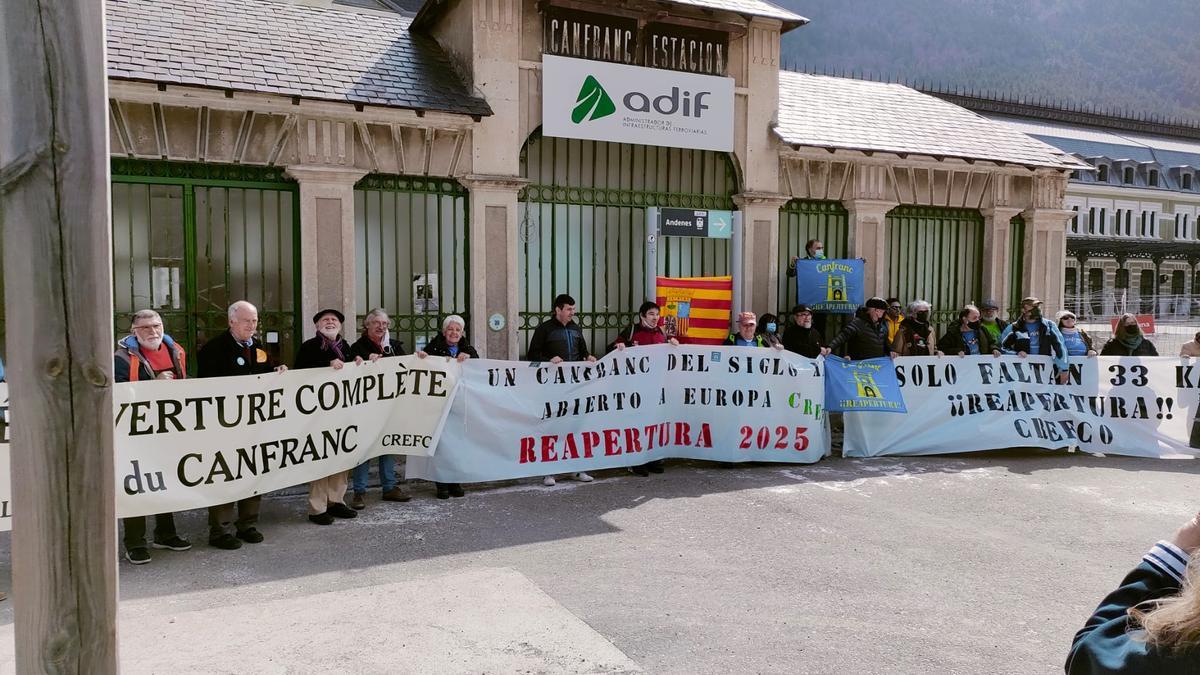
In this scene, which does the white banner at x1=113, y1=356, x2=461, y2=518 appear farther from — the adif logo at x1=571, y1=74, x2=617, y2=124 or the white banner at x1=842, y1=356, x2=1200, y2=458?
the white banner at x1=842, y1=356, x2=1200, y2=458

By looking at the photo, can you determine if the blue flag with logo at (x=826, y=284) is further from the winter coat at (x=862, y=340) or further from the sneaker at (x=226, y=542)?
the sneaker at (x=226, y=542)

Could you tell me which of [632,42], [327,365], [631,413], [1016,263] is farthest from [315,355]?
[1016,263]

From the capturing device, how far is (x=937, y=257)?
1306 cm

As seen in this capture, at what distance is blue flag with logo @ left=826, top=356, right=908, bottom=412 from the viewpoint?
386 inches

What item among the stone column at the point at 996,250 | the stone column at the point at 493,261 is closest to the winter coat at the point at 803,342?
the stone column at the point at 493,261

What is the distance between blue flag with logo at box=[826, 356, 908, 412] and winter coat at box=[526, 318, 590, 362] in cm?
293

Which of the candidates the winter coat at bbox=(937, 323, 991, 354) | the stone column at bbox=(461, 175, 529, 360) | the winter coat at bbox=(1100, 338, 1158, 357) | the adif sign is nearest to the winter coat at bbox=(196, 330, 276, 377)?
the stone column at bbox=(461, 175, 529, 360)

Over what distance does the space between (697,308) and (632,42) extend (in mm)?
3425

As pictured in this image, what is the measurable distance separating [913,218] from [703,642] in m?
9.84

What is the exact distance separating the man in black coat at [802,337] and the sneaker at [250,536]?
613 cm

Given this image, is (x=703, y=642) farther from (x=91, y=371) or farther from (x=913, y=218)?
(x=913, y=218)

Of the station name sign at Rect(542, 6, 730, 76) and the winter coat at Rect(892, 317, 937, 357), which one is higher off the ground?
the station name sign at Rect(542, 6, 730, 76)

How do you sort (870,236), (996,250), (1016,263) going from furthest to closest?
(1016,263), (996,250), (870,236)

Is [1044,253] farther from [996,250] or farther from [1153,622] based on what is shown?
[1153,622]
